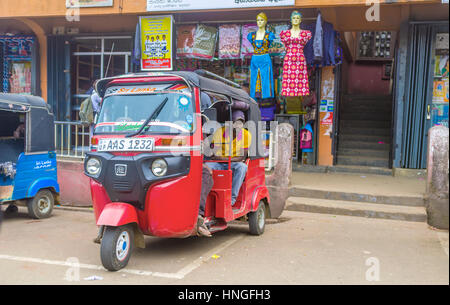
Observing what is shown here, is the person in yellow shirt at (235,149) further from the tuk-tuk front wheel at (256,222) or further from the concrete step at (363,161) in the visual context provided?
the concrete step at (363,161)

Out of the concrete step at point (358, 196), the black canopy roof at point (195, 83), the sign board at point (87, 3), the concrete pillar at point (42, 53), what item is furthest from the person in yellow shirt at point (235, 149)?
the concrete pillar at point (42, 53)

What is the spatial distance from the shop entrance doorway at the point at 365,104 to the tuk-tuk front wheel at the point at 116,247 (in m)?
7.16

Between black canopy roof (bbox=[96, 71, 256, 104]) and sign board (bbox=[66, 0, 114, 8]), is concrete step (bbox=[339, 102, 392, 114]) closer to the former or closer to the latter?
sign board (bbox=[66, 0, 114, 8])

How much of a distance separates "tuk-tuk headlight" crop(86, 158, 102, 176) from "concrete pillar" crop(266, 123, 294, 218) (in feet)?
14.4

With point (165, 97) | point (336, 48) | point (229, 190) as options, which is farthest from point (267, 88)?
point (165, 97)

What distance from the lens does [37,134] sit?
7602mm

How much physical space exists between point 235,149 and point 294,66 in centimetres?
404

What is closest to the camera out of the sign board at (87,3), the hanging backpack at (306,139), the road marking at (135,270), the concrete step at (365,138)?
the road marking at (135,270)

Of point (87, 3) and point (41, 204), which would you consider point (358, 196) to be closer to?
point (41, 204)

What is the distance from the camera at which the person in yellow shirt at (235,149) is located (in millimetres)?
5977

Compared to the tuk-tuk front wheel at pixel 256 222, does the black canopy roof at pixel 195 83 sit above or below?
above

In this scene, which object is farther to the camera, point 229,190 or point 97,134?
point 229,190

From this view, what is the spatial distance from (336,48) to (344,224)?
14.8ft
